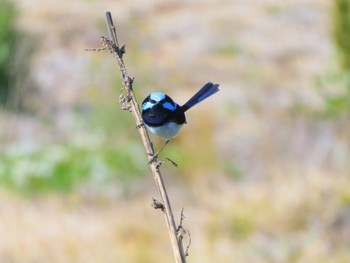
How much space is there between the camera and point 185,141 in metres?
12.6

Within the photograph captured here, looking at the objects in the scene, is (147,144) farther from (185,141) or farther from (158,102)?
(185,141)

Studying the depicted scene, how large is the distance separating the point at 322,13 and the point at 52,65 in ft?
33.5

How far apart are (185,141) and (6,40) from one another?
5.18 meters

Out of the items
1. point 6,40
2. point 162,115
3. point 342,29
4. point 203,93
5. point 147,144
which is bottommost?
point 147,144

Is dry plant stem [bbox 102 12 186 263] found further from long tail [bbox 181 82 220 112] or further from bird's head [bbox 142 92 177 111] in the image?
long tail [bbox 181 82 220 112]

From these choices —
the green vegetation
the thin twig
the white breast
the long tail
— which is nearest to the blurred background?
the green vegetation

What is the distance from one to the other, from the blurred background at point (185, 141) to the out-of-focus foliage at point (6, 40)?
0.03m

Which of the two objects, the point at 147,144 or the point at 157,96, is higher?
the point at 157,96

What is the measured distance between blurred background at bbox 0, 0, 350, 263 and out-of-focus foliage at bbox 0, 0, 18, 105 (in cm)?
3

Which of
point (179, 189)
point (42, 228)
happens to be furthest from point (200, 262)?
point (179, 189)

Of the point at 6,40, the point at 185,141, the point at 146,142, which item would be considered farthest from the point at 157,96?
the point at 6,40

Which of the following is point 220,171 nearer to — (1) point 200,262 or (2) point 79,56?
(1) point 200,262

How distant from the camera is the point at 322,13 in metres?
26.0

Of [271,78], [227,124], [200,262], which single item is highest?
[271,78]
